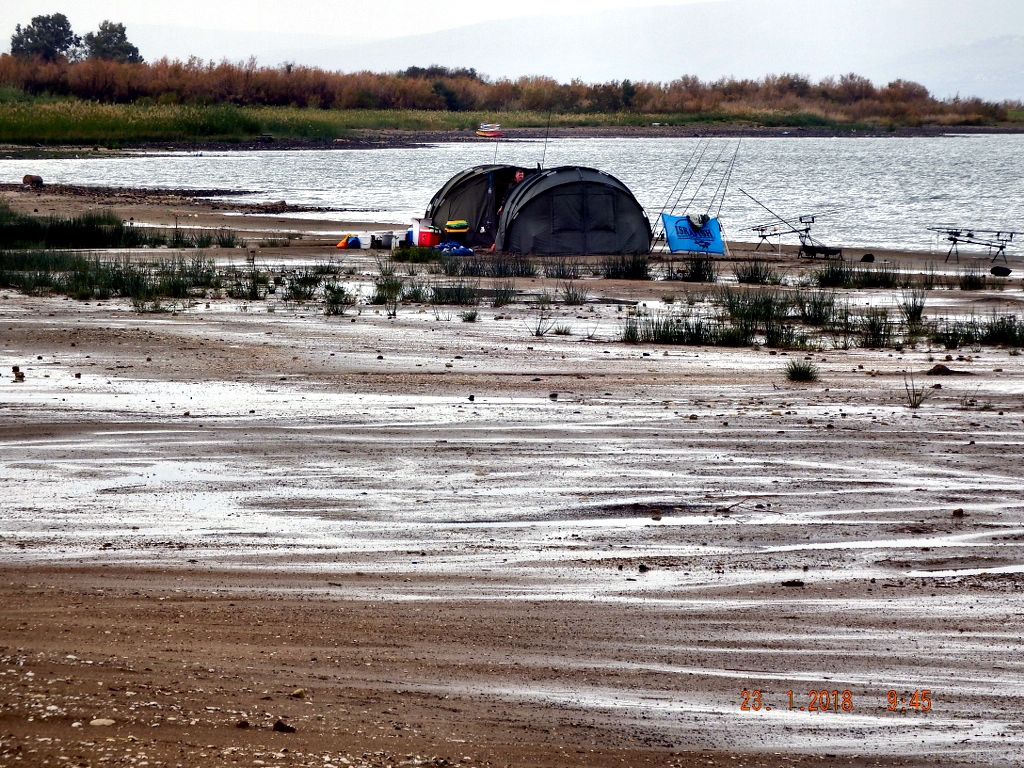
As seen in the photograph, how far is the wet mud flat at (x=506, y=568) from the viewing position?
442 cm

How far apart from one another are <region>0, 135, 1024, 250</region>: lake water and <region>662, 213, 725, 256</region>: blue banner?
6.71 m

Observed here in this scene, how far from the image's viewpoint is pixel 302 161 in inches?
2891

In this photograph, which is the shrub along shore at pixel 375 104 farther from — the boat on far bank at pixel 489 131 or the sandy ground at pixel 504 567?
the sandy ground at pixel 504 567

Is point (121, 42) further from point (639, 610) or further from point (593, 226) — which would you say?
point (639, 610)

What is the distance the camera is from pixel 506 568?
20.3 feet

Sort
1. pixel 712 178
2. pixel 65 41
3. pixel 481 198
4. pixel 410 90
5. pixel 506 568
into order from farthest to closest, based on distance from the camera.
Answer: pixel 65 41 → pixel 410 90 → pixel 712 178 → pixel 481 198 → pixel 506 568

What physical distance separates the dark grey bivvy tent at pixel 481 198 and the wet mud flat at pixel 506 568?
50.9 ft

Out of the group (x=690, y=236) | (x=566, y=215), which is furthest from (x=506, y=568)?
(x=690, y=236)

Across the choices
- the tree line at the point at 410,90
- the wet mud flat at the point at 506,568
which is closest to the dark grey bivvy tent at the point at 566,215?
the wet mud flat at the point at 506,568

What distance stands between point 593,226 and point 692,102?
100 m
